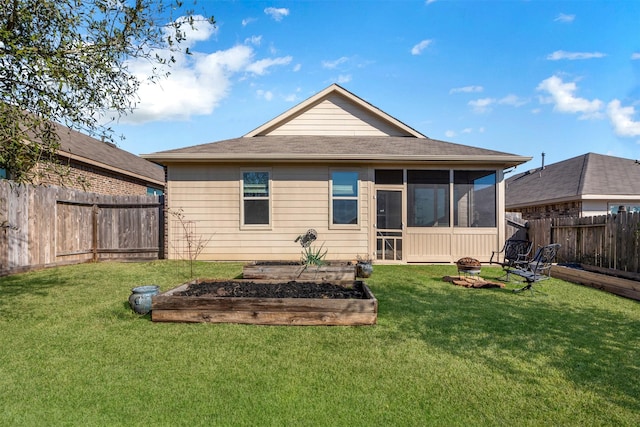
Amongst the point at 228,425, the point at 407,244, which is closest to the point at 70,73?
the point at 228,425

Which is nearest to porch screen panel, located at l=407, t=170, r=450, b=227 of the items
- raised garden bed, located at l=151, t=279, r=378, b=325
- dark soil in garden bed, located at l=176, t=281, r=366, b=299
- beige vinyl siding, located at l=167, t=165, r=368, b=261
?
beige vinyl siding, located at l=167, t=165, r=368, b=261

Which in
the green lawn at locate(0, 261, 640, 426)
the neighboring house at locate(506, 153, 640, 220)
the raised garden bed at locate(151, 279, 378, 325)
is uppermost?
the neighboring house at locate(506, 153, 640, 220)

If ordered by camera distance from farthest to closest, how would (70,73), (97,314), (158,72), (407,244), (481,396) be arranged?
(407,244)
(158,72)
(97,314)
(70,73)
(481,396)

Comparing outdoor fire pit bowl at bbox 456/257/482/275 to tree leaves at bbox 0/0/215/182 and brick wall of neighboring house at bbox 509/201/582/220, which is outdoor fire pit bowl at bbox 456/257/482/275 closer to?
tree leaves at bbox 0/0/215/182

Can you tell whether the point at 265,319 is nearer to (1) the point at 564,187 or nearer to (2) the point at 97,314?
(2) the point at 97,314

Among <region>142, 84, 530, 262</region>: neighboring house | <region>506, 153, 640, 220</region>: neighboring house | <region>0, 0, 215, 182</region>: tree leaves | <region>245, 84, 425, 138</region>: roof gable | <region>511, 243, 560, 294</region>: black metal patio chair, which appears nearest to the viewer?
<region>0, 0, 215, 182</region>: tree leaves

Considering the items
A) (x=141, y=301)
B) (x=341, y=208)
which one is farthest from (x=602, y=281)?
(x=141, y=301)

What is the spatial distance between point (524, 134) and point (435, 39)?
752 centimetres

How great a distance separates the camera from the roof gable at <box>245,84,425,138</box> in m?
11.6

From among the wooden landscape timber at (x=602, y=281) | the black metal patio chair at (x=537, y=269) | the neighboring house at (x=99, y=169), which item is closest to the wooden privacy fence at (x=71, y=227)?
the neighboring house at (x=99, y=169)

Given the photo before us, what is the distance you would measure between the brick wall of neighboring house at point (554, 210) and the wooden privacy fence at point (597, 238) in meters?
5.73

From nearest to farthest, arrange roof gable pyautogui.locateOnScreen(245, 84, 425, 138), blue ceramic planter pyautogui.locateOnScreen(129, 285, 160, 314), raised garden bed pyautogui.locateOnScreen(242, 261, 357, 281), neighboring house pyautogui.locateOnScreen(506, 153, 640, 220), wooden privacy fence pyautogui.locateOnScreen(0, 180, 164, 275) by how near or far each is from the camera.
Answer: blue ceramic planter pyautogui.locateOnScreen(129, 285, 160, 314)
raised garden bed pyautogui.locateOnScreen(242, 261, 357, 281)
wooden privacy fence pyautogui.locateOnScreen(0, 180, 164, 275)
roof gable pyautogui.locateOnScreen(245, 84, 425, 138)
neighboring house pyautogui.locateOnScreen(506, 153, 640, 220)

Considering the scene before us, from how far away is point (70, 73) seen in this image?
413 centimetres

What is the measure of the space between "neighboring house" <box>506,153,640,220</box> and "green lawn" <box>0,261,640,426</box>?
35.7 feet
